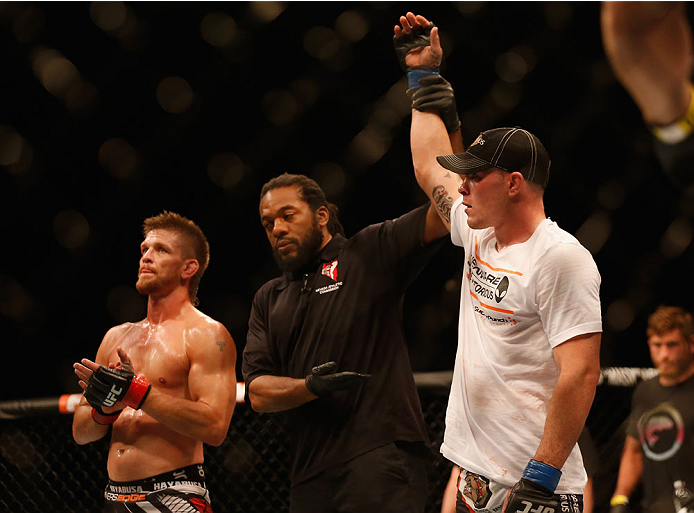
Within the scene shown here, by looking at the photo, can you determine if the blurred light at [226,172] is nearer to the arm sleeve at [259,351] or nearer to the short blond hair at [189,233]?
the short blond hair at [189,233]

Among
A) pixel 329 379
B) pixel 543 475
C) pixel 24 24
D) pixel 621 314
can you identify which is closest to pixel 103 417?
pixel 329 379

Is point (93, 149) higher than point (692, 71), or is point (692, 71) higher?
point (692, 71)

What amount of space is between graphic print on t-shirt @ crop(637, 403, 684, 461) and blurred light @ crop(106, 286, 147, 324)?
195 cm

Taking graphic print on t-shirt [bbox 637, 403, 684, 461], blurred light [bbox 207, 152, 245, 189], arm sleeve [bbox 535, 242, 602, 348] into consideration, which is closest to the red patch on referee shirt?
blurred light [bbox 207, 152, 245, 189]

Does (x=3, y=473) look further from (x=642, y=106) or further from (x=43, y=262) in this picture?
(x=642, y=106)

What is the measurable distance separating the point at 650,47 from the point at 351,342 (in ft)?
5.28

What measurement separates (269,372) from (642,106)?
5.72ft

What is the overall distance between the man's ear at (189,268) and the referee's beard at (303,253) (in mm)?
376

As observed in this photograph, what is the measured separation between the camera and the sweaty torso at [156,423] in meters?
2.30

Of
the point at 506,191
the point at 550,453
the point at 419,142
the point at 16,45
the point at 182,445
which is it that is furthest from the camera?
the point at 16,45

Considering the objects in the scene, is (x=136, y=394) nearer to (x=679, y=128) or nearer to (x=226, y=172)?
(x=226, y=172)

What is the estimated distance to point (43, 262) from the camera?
3547 millimetres

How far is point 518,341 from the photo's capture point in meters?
1.69

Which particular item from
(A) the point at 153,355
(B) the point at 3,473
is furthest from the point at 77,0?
(B) the point at 3,473
